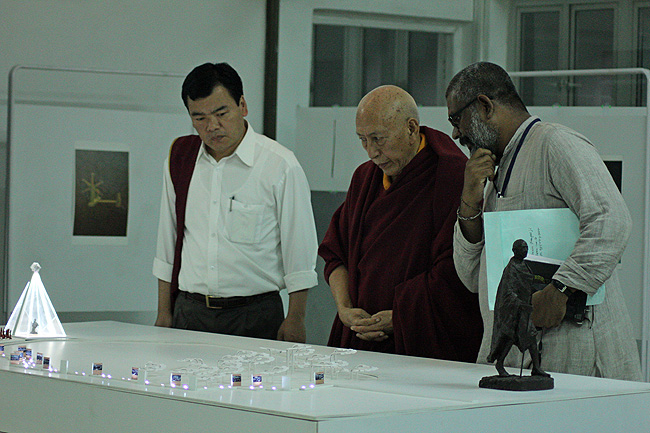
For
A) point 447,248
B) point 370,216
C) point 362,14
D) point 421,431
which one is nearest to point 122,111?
point 362,14

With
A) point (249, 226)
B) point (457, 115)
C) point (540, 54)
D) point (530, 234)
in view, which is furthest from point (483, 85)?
point (540, 54)

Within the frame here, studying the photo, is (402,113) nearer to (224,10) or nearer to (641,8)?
(641,8)

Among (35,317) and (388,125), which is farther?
(388,125)

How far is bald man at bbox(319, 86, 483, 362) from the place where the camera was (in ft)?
8.46

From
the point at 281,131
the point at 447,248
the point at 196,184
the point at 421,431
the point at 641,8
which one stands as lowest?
the point at 421,431

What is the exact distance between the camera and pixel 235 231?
314 cm

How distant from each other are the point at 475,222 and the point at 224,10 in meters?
3.17

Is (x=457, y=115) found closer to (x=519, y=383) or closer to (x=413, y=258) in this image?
(x=413, y=258)

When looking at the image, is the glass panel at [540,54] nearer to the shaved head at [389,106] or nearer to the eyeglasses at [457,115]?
the shaved head at [389,106]

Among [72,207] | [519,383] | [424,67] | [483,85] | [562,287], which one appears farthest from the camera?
[424,67]

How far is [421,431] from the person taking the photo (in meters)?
1.39

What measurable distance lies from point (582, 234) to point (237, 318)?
1.43 meters

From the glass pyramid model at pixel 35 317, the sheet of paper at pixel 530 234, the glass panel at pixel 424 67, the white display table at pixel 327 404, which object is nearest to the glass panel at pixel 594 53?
the glass panel at pixel 424 67

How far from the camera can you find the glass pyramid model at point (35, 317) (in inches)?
100
